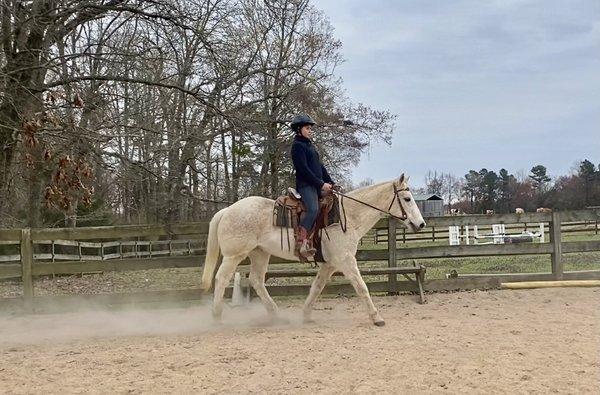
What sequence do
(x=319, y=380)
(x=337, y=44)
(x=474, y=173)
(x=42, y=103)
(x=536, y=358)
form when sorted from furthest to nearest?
(x=474, y=173), (x=337, y=44), (x=42, y=103), (x=536, y=358), (x=319, y=380)

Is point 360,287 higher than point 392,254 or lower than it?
lower

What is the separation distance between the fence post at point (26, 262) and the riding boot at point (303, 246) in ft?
13.9

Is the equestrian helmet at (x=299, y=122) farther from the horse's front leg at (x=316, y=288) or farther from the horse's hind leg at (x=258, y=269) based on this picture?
the horse's front leg at (x=316, y=288)

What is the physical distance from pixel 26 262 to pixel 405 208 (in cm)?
572

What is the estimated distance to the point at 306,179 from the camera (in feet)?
23.1

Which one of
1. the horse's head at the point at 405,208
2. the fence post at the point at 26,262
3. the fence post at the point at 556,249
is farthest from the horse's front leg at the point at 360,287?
the fence post at the point at 26,262

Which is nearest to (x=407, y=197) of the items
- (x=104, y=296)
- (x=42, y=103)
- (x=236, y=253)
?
(x=236, y=253)

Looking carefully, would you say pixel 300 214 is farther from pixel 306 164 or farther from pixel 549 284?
pixel 549 284

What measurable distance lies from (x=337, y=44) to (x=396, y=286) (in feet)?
62.8

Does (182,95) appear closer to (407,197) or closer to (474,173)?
(407,197)

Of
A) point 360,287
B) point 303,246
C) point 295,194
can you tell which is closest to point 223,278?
point 303,246

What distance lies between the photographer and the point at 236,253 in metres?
7.14

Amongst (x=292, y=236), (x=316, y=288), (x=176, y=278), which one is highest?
(x=292, y=236)

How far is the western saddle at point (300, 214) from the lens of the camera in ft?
23.2
